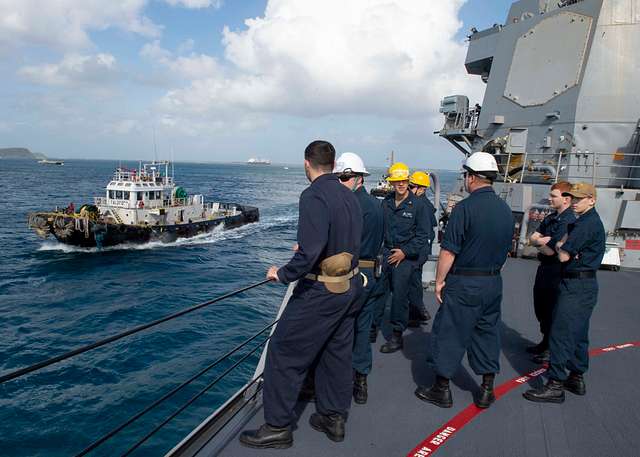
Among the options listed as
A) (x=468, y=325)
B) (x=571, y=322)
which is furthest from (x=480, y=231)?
(x=571, y=322)

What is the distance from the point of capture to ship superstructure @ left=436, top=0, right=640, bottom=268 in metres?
8.83

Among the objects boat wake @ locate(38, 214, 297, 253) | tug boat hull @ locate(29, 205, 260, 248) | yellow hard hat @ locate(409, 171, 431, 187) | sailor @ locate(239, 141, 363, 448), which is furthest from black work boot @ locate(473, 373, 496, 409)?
boat wake @ locate(38, 214, 297, 253)

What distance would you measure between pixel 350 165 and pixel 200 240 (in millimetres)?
25397

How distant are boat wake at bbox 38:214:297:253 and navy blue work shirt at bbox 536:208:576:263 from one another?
23742 mm

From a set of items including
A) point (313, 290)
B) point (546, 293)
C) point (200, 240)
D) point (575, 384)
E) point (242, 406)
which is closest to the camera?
point (313, 290)

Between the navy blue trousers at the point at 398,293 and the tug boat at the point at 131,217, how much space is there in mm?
22524

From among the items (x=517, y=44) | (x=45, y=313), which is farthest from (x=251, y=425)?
(x=45, y=313)

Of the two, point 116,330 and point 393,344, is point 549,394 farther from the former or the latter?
point 116,330

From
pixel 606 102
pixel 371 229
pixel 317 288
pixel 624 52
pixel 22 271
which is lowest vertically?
pixel 22 271

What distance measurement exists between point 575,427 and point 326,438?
5.69ft

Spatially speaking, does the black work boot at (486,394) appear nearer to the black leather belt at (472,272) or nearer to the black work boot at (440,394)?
the black work boot at (440,394)

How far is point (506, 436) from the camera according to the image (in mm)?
2859

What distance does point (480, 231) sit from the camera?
2.98 m

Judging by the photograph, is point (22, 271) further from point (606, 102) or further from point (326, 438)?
point (606, 102)
